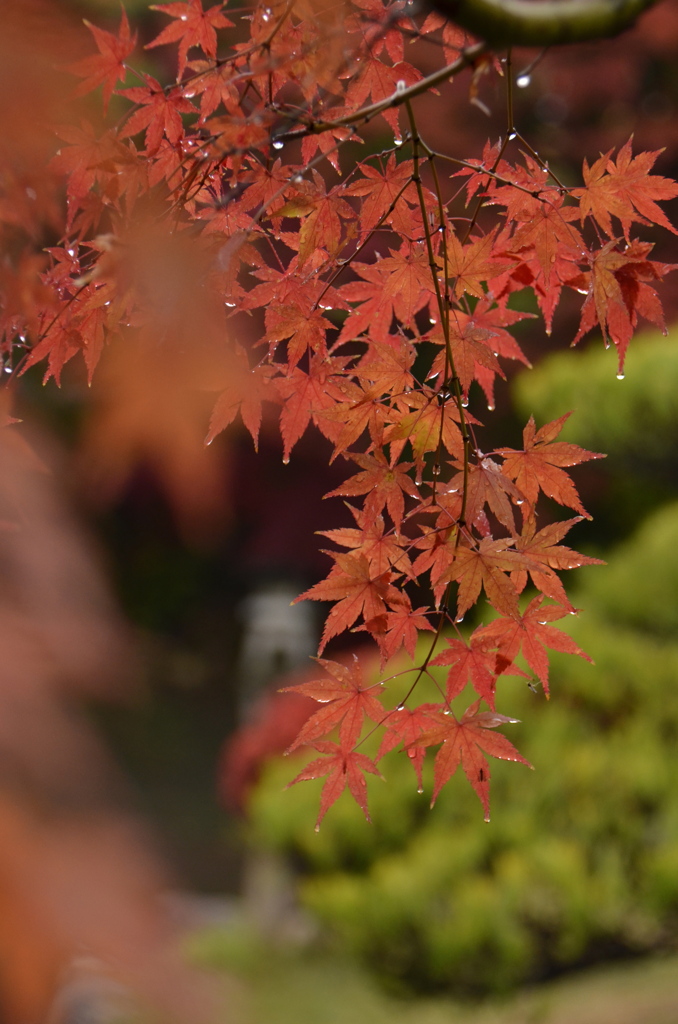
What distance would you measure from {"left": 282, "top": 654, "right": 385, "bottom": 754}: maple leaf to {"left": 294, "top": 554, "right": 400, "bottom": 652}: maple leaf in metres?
0.04

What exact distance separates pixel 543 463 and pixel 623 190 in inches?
11.6

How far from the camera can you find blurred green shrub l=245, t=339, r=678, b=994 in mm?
2158

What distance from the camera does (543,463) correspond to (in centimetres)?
90

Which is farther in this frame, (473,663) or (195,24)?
(195,24)

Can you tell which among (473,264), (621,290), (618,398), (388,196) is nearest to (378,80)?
(388,196)

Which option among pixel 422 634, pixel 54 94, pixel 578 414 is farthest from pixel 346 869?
pixel 54 94

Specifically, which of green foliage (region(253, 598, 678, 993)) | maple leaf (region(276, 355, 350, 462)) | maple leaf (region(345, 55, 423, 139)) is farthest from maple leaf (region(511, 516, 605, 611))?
green foliage (region(253, 598, 678, 993))

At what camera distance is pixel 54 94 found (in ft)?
1.41

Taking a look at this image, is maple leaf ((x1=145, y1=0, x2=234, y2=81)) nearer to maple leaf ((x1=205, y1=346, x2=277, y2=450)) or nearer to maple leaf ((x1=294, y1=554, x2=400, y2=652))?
maple leaf ((x1=205, y1=346, x2=277, y2=450))

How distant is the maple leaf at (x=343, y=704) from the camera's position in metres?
0.85

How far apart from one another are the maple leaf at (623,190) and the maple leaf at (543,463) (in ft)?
0.71

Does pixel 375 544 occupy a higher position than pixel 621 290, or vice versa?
pixel 621 290

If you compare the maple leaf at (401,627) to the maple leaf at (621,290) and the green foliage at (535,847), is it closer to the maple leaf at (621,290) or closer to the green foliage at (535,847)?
the maple leaf at (621,290)

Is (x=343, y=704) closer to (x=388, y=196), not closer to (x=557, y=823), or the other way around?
(x=388, y=196)
